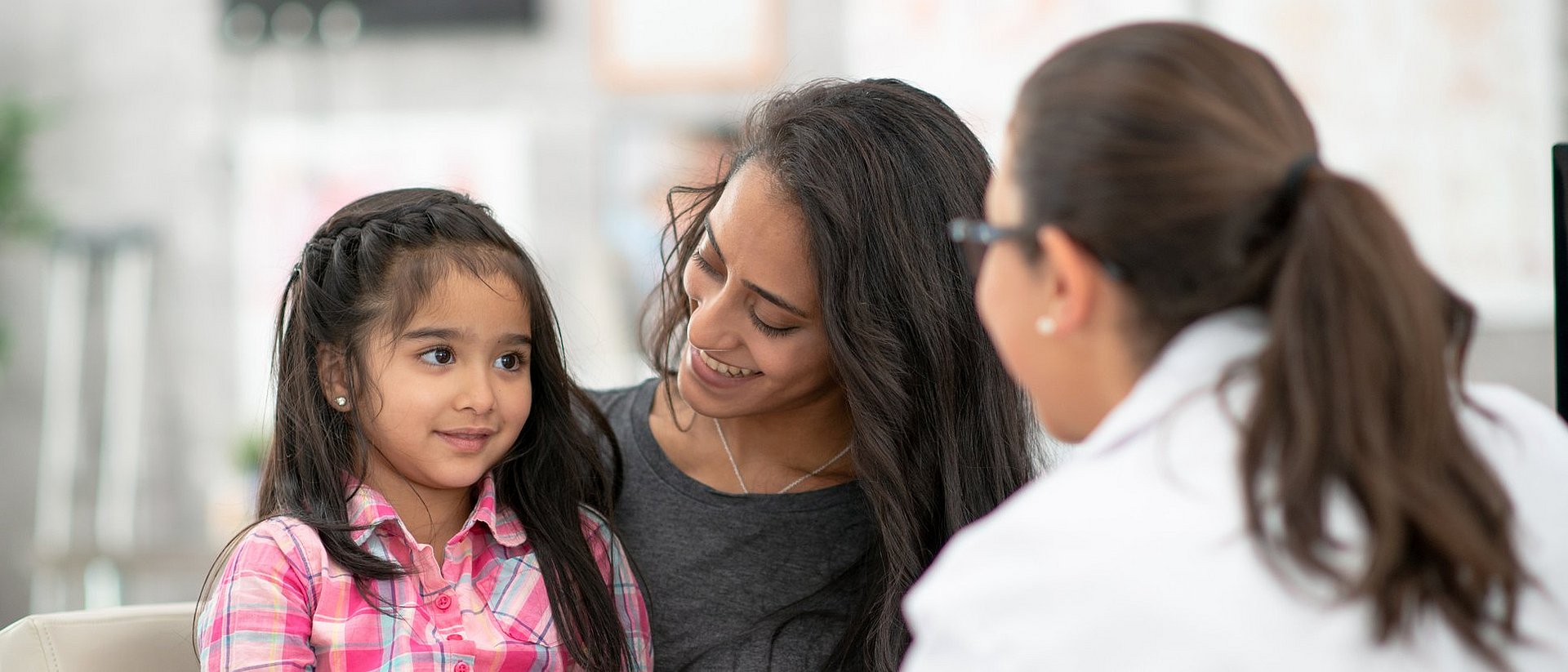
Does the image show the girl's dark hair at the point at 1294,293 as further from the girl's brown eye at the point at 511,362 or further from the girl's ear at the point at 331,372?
the girl's ear at the point at 331,372

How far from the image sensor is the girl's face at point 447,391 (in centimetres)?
139

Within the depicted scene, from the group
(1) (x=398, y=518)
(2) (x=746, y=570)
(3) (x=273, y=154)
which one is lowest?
(2) (x=746, y=570)

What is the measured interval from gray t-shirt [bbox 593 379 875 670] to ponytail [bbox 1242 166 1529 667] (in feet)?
2.62

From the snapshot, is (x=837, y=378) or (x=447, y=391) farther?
(x=837, y=378)

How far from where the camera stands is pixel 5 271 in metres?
4.46

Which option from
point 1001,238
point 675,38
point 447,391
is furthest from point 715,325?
point 675,38

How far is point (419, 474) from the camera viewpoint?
144 cm

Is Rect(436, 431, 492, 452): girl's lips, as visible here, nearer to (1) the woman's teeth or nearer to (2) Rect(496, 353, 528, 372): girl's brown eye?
(2) Rect(496, 353, 528, 372): girl's brown eye

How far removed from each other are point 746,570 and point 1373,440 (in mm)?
885

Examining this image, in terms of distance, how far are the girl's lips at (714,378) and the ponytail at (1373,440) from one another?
0.75 metres

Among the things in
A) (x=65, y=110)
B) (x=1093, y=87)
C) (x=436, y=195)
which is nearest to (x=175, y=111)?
(x=65, y=110)

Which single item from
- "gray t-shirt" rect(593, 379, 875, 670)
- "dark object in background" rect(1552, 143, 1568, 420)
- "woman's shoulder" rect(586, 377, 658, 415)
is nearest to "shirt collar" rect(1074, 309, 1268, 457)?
"dark object in background" rect(1552, 143, 1568, 420)

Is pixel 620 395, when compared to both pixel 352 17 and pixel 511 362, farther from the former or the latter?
pixel 352 17

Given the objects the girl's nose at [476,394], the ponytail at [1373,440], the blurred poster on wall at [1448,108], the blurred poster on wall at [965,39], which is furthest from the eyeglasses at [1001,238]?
the blurred poster on wall at [965,39]
